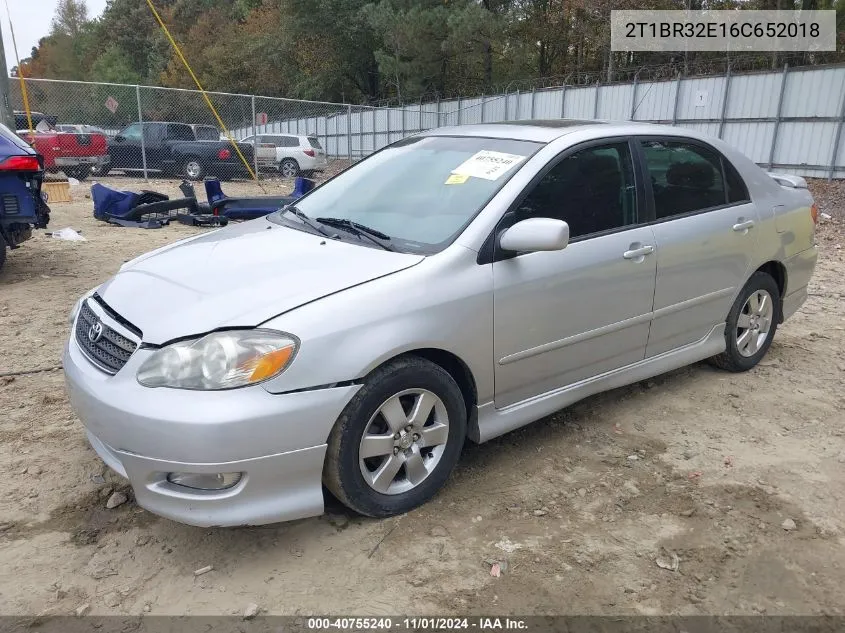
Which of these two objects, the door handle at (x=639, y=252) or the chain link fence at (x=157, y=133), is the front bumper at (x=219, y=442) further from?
the chain link fence at (x=157, y=133)

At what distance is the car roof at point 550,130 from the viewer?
3482mm

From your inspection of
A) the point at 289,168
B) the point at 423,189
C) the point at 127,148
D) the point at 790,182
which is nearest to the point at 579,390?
the point at 423,189

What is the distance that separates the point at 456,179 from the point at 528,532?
1691 millimetres

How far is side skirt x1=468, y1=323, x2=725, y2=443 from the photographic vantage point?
120 inches

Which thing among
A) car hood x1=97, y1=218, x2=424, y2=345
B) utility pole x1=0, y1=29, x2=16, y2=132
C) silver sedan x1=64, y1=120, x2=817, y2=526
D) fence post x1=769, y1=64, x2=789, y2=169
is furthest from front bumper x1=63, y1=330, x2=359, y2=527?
fence post x1=769, y1=64, x2=789, y2=169

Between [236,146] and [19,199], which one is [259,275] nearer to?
[19,199]

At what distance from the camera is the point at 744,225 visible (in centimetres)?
411

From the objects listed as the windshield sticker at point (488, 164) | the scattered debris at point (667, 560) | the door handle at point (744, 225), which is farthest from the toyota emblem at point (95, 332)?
the door handle at point (744, 225)

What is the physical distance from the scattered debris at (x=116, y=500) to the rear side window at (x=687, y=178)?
3.04 metres

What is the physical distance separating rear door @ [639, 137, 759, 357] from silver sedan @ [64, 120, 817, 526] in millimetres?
14

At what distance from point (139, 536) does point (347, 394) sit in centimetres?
109

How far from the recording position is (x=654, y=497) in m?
3.03

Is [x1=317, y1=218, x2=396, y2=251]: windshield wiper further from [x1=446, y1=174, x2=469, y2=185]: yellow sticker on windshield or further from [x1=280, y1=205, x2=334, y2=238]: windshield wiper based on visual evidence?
[x1=446, y1=174, x2=469, y2=185]: yellow sticker on windshield

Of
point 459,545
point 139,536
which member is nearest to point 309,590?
point 459,545
